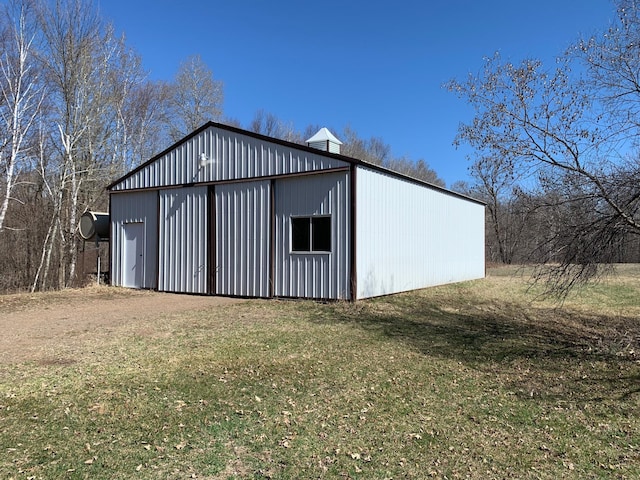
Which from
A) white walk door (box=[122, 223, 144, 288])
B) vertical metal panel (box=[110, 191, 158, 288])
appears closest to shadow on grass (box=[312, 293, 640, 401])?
vertical metal panel (box=[110, 191, 158, 288])

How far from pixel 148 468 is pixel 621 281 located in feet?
67.7

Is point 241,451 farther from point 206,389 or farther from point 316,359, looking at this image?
point 316,359

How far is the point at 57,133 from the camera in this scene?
19922 mm

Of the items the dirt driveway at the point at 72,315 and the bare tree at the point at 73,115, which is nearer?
the dirt driveway at the point at 72,315

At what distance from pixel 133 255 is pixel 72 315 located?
5942 millimetres

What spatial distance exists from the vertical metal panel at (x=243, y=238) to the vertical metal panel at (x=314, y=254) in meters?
0.41

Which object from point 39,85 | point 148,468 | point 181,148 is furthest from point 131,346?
point 39,85

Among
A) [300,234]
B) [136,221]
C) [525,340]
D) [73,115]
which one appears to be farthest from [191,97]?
[525,340]

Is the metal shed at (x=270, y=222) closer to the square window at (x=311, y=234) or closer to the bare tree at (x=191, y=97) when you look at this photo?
the square window at (x=311, y=234)

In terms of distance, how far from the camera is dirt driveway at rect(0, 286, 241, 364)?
676 cm

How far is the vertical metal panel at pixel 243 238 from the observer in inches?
491

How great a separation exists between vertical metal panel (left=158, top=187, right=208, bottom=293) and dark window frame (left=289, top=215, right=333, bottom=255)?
3080mm

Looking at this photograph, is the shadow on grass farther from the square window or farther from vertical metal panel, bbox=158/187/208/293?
vertical metal panel, bbox=158/187/208/293

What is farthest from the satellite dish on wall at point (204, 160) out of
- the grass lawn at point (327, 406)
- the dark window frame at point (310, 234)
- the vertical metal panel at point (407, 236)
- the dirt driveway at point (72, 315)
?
the grass lawn at point (327, 406)
